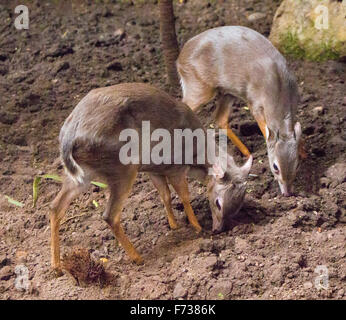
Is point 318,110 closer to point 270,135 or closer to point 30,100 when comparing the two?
point 270,135

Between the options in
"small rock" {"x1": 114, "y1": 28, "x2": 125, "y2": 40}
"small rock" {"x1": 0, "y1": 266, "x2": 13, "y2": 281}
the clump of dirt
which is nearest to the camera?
the clump of dirt

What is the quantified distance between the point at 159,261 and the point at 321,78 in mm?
3434

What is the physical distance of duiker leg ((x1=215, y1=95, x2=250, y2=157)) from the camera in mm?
6402

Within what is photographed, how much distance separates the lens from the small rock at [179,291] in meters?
4.36

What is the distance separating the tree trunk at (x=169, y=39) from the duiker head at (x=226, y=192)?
2.08 meters

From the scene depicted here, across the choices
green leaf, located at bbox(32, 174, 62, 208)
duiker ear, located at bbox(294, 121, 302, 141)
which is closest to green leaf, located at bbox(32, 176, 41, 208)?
green leaf, located at bbox(32, 174, 62, 208)

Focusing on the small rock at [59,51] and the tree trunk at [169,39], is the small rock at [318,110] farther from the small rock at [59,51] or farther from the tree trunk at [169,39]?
the small rock at [59,51]

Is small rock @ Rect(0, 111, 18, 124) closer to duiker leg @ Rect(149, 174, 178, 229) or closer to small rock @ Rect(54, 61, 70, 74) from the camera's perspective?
small rock @ Rect(54, 61, 70, 74)

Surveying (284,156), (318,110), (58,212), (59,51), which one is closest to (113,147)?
(58,212)

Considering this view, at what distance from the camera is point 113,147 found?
4.64 meters

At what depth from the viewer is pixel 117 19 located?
846cm

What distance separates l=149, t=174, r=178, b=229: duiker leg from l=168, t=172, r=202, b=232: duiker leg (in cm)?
8

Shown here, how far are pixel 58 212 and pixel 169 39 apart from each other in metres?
3.03

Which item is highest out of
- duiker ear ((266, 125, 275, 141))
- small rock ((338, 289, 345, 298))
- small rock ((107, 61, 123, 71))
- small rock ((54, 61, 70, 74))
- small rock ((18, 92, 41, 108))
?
small rock ((54, 61, 70, 74))
